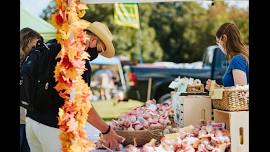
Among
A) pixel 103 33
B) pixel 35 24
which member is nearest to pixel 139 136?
pixel 103 33

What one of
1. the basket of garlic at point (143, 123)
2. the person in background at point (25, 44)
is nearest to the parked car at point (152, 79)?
the basket of garlic at point (143, 123)

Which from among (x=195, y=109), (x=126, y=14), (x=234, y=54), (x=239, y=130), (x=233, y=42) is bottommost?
(x=239, y=130)

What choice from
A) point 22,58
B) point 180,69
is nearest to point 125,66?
point 180,69

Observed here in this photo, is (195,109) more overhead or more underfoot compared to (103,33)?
more underfoot

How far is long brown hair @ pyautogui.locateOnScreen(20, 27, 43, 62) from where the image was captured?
13.1 feet

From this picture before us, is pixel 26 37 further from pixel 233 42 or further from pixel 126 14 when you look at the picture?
pixel 233 42

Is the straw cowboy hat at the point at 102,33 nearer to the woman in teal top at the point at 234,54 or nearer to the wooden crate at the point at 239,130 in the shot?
the woman in teal top at the point at 234,54

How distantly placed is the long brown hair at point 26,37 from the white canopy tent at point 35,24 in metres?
0.04

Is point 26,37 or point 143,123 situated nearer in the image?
point 143,123

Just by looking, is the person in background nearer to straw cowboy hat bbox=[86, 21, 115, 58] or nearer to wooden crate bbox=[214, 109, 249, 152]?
straw cowboy hat bbox=[86, 21, 115, 58]

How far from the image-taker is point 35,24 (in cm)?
412

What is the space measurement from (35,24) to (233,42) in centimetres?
186
